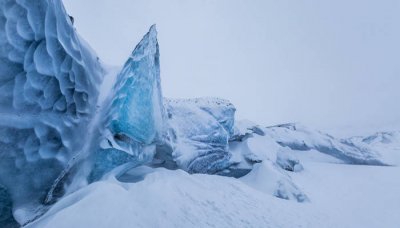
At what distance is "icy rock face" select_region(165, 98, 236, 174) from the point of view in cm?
312

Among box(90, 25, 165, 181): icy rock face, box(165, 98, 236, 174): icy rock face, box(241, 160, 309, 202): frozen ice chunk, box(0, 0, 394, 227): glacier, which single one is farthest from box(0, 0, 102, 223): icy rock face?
box(241, 160, 309, 202): frozen ice chunk

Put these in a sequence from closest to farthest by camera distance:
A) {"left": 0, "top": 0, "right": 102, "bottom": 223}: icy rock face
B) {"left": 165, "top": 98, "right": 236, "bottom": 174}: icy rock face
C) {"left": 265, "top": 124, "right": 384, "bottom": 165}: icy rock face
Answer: {"left": 0, "top": 0, "right": 102, "bottom": 223}: icy rock face, {"left": 165, "top": 98, "right": 236, "bottom": 174}: icy rock face, {"left": 265, "top": 124, "right": 384, "bottom": 165}: icy rock face

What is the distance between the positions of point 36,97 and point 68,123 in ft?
0.94

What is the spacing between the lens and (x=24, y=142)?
139 cm

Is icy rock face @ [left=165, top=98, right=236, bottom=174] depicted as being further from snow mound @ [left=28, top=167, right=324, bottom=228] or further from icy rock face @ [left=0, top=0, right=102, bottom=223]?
icy rock face @ [left=0, top=0, right=102, bottom=223]

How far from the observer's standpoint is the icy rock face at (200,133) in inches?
123

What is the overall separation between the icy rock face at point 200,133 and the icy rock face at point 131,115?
2.62 ft

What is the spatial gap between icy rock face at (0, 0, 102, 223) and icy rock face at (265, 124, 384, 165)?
4.38 meters

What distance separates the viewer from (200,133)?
134 inches

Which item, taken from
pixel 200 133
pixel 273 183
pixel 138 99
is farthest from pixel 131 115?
pixel 273 183

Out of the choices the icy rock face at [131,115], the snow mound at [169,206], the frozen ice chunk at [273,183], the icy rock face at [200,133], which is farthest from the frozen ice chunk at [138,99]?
the frozen ice chunk at [273,183]

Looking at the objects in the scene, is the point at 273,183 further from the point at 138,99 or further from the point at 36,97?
the point at 36,97

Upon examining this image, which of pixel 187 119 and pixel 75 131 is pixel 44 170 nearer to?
pixel 75 131

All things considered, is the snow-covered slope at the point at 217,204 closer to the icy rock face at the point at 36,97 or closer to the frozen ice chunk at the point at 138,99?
the icy rock face at the point at 36,97
